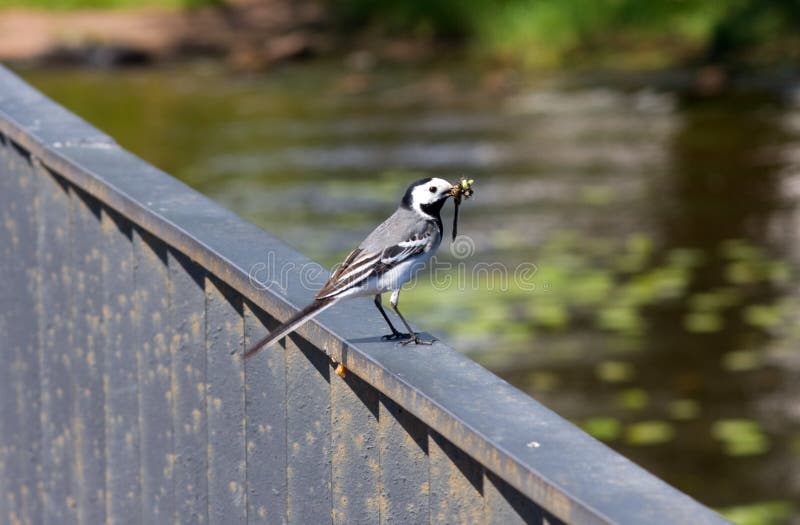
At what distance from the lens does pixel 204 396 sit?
2.86 m

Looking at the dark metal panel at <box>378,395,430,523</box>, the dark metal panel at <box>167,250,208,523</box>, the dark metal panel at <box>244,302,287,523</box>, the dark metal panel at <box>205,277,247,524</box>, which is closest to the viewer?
the dark metal panel at <box>378,395,430,523</box>

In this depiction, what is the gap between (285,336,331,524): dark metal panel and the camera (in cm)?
249

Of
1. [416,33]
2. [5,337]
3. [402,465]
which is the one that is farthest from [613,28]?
[402,465]

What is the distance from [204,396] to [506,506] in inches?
41.6

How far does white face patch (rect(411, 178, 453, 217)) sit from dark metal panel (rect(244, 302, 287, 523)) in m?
0.67

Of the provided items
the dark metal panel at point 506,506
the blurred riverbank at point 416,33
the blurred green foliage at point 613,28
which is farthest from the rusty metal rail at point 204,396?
the blurred green foliage at point 613,28

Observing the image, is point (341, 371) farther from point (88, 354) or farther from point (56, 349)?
point (56, 349)

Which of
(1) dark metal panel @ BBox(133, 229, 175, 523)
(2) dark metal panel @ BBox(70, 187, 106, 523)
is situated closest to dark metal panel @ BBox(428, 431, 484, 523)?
(1) dark metal panel @ BBox(133, 229, 175, 523)

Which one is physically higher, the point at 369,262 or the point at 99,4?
the point at 99,4

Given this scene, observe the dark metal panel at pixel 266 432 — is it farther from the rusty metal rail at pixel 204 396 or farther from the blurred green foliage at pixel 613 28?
the blurred green foliage at pixel 613 28

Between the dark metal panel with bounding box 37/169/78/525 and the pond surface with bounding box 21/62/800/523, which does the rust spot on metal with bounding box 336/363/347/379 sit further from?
the pond surface with bounding box 21/62/800/523

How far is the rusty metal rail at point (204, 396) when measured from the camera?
2.00 meters

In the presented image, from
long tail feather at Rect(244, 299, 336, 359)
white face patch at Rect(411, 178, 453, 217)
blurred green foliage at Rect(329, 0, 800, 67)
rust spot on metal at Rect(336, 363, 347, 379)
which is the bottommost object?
rust spot on metal at Rect(336, 363, 347, 379)

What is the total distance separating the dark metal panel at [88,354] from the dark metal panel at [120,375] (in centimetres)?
4
